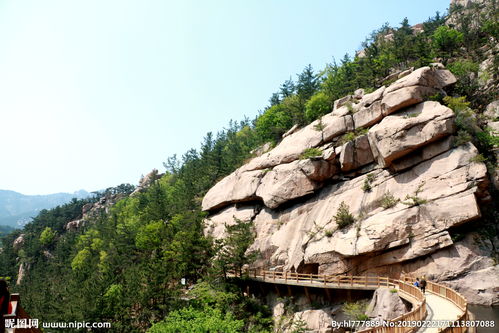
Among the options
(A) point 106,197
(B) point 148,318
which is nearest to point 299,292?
(B) point 148,318

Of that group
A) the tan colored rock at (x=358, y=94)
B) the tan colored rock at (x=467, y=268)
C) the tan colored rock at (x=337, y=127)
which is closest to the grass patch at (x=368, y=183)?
the tan colored rock at (x=337, y=127)

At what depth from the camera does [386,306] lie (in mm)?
21172

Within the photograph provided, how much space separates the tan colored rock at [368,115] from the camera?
33812 mm

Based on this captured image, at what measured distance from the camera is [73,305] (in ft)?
95.6

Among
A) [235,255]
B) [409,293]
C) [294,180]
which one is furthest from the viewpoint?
[294,180]

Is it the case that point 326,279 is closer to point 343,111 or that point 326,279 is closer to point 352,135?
point 352,135

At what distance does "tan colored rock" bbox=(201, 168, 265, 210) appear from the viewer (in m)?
39.2

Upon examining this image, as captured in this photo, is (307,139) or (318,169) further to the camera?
(307,139)

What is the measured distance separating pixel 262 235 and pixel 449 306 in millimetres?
19722

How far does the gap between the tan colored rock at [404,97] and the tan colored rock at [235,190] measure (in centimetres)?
1449

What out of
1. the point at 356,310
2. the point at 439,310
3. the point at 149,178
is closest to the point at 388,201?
the point at 356,310

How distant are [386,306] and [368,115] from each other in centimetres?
1921

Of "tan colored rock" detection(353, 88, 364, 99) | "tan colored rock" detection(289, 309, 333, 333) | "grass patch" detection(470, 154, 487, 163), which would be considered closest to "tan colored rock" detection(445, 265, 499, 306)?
"grass patch" detection(470, 154, 487, 163)

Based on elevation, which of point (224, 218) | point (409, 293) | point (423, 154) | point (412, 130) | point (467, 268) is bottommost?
point (409, 293)
